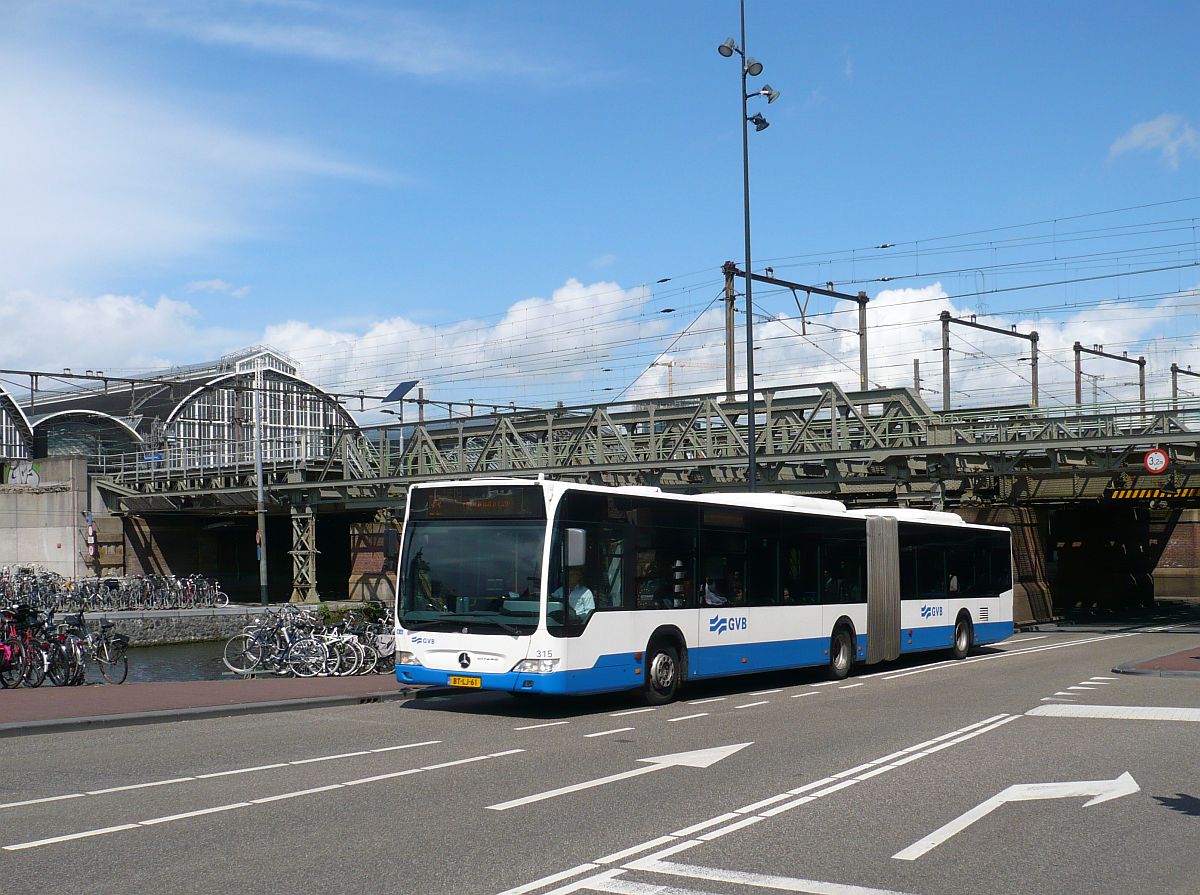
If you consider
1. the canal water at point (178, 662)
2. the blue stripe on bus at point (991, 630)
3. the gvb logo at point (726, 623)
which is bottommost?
the canal water at point (178, 662)

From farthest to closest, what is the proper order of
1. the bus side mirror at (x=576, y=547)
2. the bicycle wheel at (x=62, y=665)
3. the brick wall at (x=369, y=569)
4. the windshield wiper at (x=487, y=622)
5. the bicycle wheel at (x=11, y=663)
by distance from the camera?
1. the brick wall at (x=369, y=569)
2. the bicycle wheel at (x=62, y=665)
3. the bicycle wheel at (x=11, y=663)
4. the bus side mirror at (x=576, y=547)
5. the windshield wiper at (x=487, y=622)

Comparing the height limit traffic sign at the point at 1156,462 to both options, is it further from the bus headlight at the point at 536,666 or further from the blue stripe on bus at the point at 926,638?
the bus headlight at the point at 536,666

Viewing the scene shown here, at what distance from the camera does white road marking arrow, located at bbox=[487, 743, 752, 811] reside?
29.9 feet

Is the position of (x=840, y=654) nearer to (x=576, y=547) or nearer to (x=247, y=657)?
(x=576, y=547)

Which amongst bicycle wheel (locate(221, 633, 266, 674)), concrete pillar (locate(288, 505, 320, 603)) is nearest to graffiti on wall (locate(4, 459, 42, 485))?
concrete pillar (locate(288, 505, 320, 603))

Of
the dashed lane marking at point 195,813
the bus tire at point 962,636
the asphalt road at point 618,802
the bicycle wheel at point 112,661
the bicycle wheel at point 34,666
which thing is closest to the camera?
the asphalt road at point 618,802

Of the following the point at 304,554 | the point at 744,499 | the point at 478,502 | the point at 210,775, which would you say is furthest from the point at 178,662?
the point at 210,775

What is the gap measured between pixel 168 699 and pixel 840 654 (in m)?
10.4

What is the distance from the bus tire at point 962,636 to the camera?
24.8 metres

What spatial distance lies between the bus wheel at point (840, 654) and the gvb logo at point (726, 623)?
2.91 metres

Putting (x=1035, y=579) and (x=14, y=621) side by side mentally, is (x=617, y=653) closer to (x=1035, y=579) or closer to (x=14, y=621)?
(x=14, y=621)

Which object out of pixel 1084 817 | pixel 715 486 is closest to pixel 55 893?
pixel 1084 817

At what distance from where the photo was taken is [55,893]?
641 cm

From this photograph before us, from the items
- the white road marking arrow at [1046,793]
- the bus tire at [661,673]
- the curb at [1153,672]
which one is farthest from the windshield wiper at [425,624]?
the curb at [1153,672]
